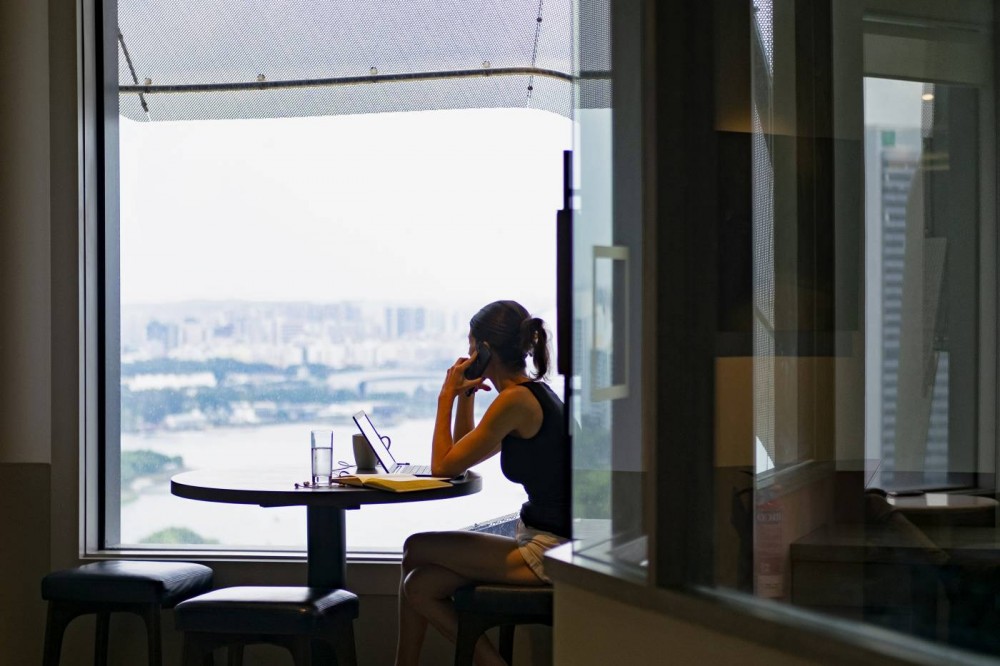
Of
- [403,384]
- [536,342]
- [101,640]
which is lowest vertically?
[101,640]

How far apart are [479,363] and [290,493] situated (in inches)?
31.4

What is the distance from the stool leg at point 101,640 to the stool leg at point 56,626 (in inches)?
6.2

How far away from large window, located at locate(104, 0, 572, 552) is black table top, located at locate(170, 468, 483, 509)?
26.4 inches

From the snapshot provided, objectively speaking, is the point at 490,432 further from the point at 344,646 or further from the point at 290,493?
the point at 344,646

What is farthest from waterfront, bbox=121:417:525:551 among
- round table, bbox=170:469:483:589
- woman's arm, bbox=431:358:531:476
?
woman's arm, bbox=431:358:531:476

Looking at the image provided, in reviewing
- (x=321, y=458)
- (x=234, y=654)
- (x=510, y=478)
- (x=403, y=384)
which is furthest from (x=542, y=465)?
(x=234, y=654)

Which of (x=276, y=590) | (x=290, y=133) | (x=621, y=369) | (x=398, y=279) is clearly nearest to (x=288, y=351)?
(x=398, y=279)

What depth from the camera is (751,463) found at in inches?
70.7

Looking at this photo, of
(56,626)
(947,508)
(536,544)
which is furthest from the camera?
(56,626)

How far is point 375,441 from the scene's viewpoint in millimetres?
3555

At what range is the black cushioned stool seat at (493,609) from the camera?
2926 mm

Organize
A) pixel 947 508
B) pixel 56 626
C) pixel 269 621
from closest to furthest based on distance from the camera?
1. pixel 947 508
2. pixel 269 621
3. pixel 56 626

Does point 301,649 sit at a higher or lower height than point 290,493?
lower

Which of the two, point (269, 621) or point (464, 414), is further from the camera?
point (464, 414)
